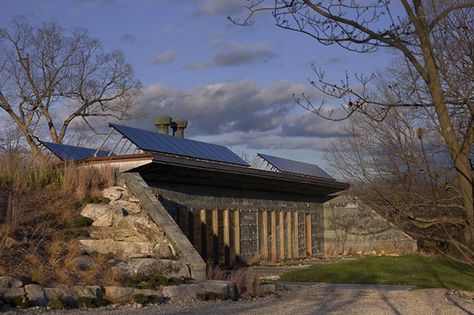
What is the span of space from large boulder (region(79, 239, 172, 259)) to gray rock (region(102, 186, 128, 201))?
7.49 feet

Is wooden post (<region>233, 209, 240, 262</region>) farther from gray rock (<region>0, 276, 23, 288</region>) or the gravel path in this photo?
gray rock (<region>0, 276, 23, 288</region>)

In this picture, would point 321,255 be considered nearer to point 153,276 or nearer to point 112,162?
point 112,162

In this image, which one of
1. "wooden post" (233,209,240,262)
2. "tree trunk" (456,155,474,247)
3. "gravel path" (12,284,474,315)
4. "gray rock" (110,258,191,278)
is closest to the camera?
"tree trunk" (456,155,474,247)

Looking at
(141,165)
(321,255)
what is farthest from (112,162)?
(321,255)

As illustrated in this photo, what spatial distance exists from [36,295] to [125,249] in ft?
12.7

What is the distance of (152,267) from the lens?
14.4 metres

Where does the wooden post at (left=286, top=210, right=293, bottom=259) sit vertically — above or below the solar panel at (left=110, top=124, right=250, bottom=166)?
below

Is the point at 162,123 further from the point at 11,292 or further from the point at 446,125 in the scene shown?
the point at 446,125

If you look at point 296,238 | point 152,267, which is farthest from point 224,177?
point 152,267

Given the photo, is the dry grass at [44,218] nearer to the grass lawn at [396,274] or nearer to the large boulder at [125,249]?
the large boulder at [125,249]

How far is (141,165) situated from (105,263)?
16.5 feet

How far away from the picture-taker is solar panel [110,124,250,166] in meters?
21.6

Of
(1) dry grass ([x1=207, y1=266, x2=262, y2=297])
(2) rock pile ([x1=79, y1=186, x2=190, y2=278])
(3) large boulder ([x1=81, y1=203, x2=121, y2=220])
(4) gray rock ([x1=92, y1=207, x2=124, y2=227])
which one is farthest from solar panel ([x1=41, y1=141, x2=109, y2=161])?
(1) dry grass ([x1=207, y1=266, x2=262, y2=297])

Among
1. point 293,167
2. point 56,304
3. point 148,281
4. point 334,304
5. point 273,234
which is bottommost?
point 334,304
